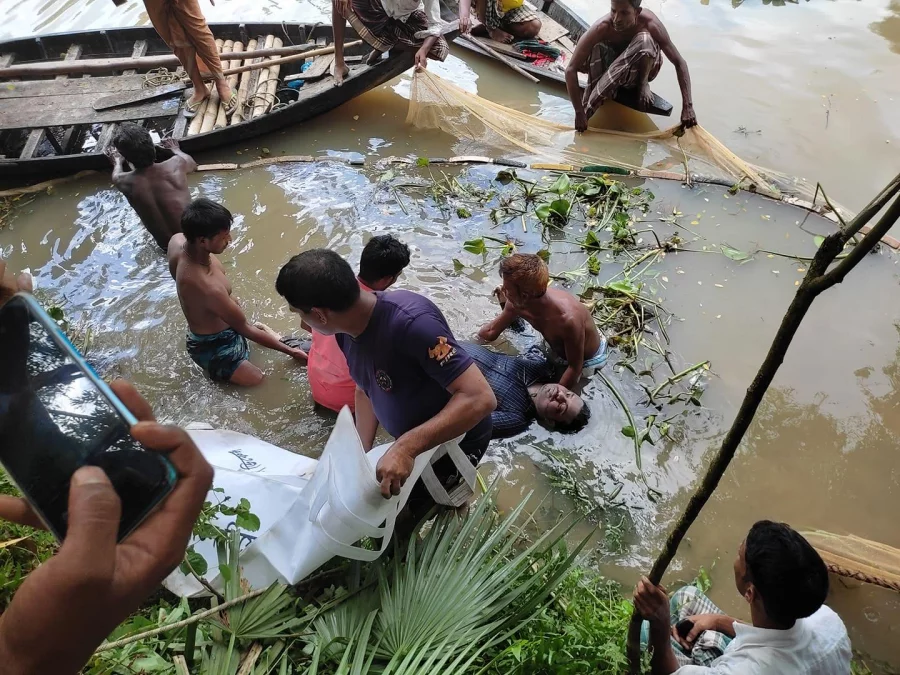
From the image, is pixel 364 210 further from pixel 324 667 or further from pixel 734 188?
pixel 324 667

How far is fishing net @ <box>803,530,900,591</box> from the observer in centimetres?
268

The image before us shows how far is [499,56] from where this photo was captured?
23.3 feet

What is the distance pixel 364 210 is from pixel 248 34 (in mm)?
3771

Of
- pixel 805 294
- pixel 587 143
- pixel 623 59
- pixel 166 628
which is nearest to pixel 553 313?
pixel 805 294

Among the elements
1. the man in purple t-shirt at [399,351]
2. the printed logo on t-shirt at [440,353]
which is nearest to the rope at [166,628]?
the man in purple t-shirt at [399,351]

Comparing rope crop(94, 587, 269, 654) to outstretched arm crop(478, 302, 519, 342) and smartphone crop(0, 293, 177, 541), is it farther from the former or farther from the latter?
outstretched arm crop(478, 302, 519, 342)

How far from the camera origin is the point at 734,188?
517cm

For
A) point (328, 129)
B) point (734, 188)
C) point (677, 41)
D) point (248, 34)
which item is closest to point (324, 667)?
point (734, 188)

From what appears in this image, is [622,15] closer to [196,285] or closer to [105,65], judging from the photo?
[196,285]

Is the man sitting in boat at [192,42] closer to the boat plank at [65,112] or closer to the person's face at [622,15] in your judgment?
the boat plank at [65,112]

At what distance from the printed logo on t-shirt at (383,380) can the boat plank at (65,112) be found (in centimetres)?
544

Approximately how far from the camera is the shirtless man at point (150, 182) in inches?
161

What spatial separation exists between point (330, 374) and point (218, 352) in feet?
3.07

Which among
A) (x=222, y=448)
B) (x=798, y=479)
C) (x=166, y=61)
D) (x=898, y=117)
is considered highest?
(x=166, y=61)
